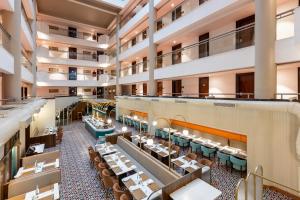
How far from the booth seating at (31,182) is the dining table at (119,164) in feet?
7.75

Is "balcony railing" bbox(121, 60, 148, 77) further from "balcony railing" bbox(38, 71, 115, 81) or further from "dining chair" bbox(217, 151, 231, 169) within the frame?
"dining chair" bbox(217, 151, 231, 169)

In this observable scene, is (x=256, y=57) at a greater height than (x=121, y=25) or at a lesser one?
lesser

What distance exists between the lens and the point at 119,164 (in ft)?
28.3

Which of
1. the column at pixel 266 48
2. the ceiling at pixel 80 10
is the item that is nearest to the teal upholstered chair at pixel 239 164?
the column at pixel 266 48

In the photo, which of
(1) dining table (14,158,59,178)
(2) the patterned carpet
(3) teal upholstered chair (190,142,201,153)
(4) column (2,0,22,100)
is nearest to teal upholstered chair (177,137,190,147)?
(2) the patterned carpet

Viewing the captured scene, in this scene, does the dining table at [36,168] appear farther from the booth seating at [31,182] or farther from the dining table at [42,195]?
the dining table at [42,195]

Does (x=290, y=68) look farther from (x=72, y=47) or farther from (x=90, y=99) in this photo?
(x=72, y=47)

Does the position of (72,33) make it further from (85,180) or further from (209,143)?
A: (209,143)

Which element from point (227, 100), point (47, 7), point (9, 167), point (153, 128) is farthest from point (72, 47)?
point (227, 100)

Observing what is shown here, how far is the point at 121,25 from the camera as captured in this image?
24.9m

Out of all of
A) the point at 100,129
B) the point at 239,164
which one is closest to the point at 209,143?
the point at 239,164

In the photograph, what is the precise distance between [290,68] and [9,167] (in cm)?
1419

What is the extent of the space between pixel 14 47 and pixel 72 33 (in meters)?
20.3

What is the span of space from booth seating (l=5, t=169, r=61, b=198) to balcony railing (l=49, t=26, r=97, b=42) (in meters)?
24.5
